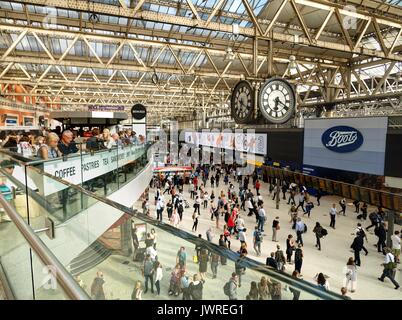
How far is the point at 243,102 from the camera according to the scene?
220 inches

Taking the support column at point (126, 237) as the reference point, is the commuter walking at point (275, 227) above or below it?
below

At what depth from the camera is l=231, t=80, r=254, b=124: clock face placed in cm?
533

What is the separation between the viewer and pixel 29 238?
60.3 inches

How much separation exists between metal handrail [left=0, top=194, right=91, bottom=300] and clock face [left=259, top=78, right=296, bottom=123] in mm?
4369

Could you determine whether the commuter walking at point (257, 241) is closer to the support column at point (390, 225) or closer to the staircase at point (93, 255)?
the support column at point (390, 225)

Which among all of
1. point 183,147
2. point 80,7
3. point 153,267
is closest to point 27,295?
point 153,267

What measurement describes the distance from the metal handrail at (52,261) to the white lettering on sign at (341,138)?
41.5 feet

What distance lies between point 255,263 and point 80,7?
577cm

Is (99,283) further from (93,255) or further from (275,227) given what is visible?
(275,227)

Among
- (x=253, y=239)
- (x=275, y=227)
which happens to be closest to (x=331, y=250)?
(x=275, y=227)

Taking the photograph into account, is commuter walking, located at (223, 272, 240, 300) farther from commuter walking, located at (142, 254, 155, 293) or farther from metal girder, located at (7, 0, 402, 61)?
metal girder, located at (7, 0, 402, 61)

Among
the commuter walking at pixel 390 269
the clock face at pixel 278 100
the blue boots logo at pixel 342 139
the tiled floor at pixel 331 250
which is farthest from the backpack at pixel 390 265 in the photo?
the clock face at pixel 278 100

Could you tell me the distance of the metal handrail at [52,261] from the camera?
3.46ft
